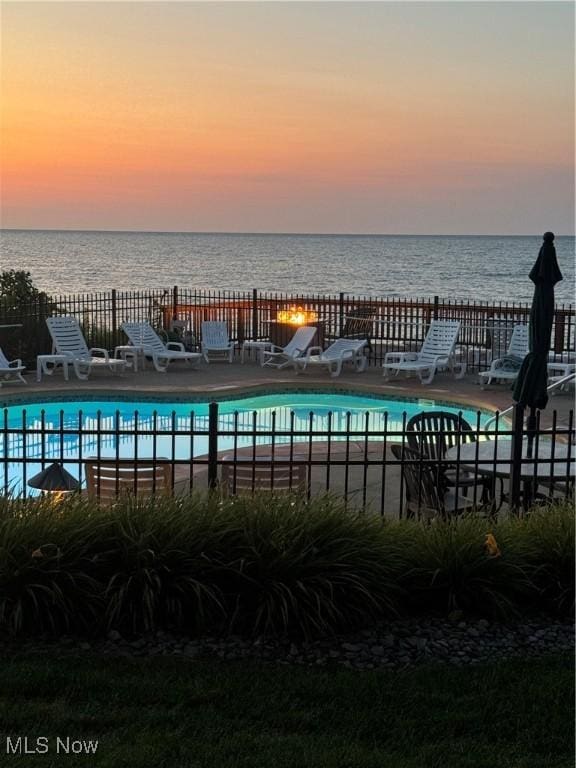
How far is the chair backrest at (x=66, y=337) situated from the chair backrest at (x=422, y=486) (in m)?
10.8

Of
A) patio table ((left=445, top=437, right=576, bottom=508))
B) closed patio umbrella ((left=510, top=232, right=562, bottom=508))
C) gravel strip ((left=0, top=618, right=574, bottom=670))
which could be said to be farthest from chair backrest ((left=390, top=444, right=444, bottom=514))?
gravel strip ((left=0, top=618, right=574, bottom=670))

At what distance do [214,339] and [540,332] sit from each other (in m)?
12.5

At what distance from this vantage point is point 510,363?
16.5 metres

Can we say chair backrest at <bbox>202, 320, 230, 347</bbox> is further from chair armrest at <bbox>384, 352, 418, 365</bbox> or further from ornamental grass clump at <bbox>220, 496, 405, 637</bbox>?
ornamental grass clump at <bbox>220, 496, 405, 637</bbox>

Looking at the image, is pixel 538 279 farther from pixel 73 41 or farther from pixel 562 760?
pixel 73 41

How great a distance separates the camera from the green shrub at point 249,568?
480 centimetres

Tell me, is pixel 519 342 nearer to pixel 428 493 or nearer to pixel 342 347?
pixel 342 347

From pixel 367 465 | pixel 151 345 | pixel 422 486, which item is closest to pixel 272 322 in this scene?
pixel 151 345

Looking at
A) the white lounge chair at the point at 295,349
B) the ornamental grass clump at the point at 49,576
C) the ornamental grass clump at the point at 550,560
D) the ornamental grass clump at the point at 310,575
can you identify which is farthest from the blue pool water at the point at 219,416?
the ornamental grass clump at the point at 49,576

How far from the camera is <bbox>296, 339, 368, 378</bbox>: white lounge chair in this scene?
18.1m

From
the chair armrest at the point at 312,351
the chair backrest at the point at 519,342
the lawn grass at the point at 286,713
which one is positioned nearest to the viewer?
the lawn grass at the point at 286,713

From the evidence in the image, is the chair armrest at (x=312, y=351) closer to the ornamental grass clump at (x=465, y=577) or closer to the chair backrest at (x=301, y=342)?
the chair backrest at (x=301, y=342)

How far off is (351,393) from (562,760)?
13.5 m

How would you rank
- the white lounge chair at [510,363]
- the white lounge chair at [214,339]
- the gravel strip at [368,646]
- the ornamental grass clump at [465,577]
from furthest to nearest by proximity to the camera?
the white lounge chair at [214,339]
the white lounge chair at [510,363]
the ornamental grass clump at [465,577]
the gravel strip at [368,646]
